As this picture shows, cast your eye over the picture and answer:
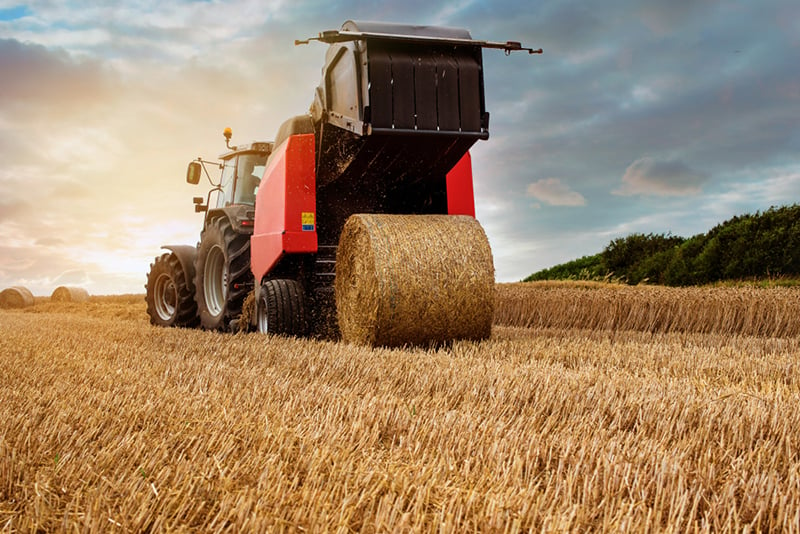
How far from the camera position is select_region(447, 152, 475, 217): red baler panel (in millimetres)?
6488

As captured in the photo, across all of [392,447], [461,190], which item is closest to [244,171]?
[461,190]

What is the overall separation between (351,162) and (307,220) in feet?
2.09

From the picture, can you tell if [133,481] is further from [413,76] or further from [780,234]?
[780,234]

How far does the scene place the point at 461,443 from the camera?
7.27 ft

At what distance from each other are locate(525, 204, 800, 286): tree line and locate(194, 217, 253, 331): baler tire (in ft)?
26.1

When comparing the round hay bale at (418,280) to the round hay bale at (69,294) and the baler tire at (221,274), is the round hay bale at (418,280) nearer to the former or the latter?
the baler tire at (221,274)

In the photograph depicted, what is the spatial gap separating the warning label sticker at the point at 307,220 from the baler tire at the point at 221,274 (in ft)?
4.64

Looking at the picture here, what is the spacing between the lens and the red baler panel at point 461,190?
255 inches

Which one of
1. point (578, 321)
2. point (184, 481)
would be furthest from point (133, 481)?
point (578, 321)

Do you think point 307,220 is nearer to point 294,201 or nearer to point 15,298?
A: point 294,201

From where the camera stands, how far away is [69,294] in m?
16.6

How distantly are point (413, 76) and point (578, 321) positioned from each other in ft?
15.9

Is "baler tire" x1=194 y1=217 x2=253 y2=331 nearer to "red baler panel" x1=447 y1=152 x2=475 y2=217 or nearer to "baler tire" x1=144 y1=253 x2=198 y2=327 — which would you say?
"baler tire" x1=144 y1=253 x2=198 y2=327

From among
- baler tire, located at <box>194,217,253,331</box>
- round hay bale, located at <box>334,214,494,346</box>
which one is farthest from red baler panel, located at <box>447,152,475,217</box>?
baler tire, located at <box>194,217,253,331</box>
